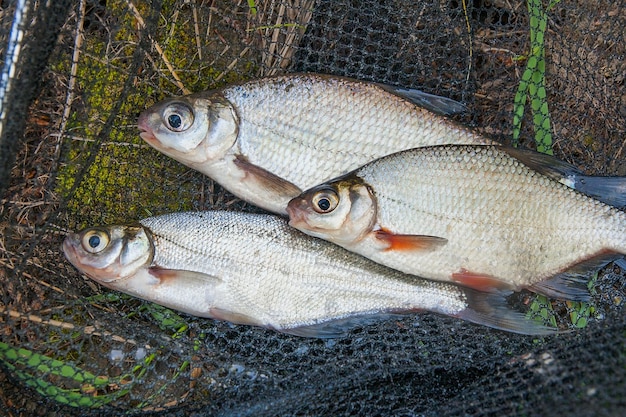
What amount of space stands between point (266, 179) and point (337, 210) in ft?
1.28

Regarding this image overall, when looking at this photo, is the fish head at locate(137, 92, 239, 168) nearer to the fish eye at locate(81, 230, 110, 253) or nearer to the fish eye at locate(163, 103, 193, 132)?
the fish eye at locate(163, 103, 193, 132)

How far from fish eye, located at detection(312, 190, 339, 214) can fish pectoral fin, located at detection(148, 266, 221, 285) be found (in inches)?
A: 24.0

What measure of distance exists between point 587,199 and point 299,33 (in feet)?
5.36

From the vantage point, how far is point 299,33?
3.20 m

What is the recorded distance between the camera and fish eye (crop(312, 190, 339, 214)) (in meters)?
2.67

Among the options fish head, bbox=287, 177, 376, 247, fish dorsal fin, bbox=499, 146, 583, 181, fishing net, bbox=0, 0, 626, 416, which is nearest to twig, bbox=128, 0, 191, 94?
fishing net, bbox=0, 0, 626, 416

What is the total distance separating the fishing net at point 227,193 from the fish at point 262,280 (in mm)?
158

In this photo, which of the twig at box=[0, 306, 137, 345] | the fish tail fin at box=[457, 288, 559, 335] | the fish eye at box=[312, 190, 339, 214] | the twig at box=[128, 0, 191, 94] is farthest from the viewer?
the twig at box=[128, 0, 191, 94]

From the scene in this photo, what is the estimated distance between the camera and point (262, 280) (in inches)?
112

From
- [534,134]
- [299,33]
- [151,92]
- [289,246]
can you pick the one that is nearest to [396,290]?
[289,246]

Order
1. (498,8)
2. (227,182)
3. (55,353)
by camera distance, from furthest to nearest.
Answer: (498,8) → (55,353) → (227,182)

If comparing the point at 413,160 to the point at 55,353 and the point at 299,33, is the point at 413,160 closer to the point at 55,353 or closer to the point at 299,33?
the point at 299,33

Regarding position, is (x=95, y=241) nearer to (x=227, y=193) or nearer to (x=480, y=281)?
(x=227, y=193)

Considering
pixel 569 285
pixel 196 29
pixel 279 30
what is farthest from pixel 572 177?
pixel 196 29
